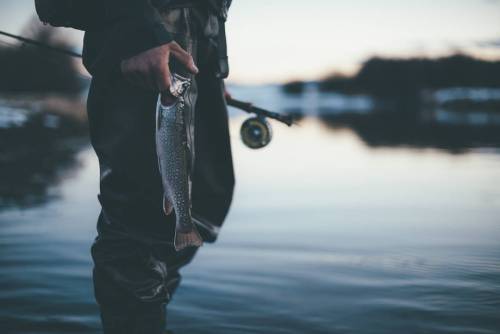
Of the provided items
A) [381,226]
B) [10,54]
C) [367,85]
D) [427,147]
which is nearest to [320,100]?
[367,85]

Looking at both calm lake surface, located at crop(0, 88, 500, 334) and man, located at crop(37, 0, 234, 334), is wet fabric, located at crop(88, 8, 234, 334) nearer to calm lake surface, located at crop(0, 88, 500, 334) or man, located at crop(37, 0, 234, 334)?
man, located at crop(37, 0, 234, 334)

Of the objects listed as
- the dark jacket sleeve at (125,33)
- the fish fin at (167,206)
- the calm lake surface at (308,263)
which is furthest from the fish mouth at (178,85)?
the calm lake surface at (308,263)

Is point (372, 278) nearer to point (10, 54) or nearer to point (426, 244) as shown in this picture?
point (426, 244)

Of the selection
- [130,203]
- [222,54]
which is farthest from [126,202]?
[222,54]

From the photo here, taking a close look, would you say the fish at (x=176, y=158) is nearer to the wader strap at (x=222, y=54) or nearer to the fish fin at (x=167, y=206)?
the fish fin at (x=167, y=206)

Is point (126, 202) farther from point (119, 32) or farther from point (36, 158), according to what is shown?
point (36, 158)

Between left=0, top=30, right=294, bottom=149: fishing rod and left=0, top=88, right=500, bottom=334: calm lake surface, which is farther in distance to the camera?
left=0, top=30, right=294, bottom=149: fishing rod

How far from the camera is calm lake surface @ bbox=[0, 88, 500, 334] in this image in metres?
2.75

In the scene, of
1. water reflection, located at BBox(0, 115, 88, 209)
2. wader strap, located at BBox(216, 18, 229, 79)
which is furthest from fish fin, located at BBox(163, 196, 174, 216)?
water reflection, located at BBox(0, 115, 88, 209)

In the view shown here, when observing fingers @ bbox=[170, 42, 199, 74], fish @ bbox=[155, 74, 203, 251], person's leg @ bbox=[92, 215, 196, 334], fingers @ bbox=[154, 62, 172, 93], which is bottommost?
person's leg @ bbox=[92, 215, 196, 334]

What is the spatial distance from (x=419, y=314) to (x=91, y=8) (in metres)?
2.13

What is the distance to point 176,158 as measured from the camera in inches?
75.0

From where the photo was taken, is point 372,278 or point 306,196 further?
point 306,196

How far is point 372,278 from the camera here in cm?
337
